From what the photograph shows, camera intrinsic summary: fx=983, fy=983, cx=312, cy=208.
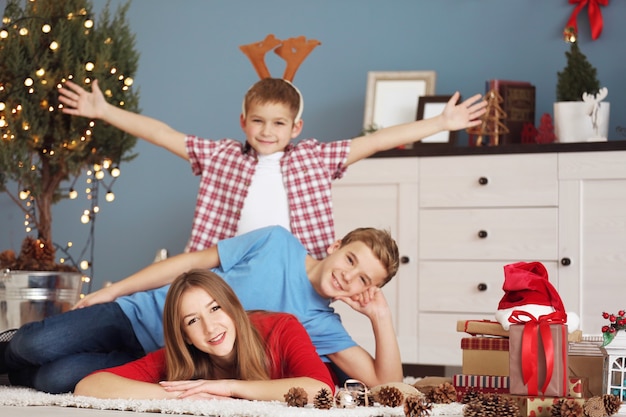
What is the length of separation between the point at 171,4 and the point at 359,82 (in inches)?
37.4

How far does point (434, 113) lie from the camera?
142 inches

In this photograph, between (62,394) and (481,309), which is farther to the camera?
(481,309)

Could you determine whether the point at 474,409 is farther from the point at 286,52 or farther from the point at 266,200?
the point at 286,52

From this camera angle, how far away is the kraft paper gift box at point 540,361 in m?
1.61

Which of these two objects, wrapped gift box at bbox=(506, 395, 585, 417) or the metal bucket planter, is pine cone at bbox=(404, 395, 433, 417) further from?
the metal bucket planter

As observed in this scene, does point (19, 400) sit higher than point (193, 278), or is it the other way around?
point (193, 278)

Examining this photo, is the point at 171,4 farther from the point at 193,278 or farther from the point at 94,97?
the point at 193,278

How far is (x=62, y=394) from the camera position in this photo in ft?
6.75

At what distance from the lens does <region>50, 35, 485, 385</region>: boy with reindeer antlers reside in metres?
2.70

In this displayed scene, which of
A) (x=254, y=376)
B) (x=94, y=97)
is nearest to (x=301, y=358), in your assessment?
(x=254, y=376)

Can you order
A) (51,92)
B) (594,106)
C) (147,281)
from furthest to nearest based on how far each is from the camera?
(594,106), (51,92), (147,281)

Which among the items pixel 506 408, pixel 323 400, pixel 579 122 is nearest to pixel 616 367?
pixel 506 408

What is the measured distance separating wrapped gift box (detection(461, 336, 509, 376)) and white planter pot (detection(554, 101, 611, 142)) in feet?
5.32

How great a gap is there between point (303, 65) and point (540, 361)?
2572 mm
